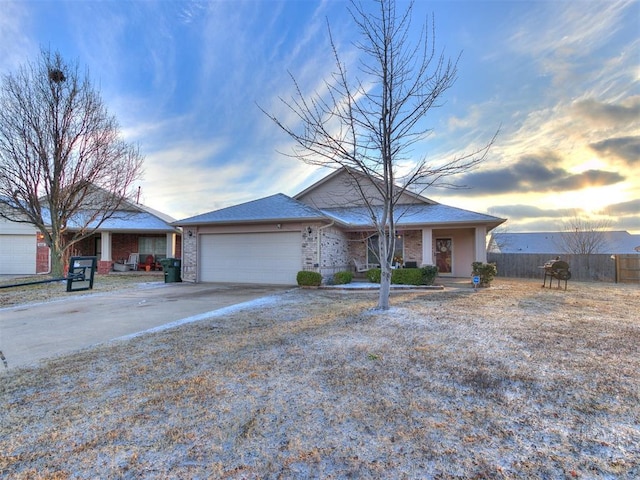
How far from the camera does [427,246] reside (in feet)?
45.0

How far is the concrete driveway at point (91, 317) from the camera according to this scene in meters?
4.85

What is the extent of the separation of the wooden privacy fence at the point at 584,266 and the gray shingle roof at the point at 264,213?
12203 millimetres

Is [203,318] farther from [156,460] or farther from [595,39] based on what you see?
[595,39]

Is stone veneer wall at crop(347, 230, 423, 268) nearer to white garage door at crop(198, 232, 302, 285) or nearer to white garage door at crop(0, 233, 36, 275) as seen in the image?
white garage door at crop(198, 232, 302, 285)

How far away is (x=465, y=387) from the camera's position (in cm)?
321

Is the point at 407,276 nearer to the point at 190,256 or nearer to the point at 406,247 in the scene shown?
the point at 406,247

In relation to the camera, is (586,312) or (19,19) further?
(19,19)

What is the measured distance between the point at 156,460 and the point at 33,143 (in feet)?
51.6

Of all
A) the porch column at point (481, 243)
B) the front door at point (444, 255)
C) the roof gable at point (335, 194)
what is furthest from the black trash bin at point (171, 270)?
the porch column at point (481, 243)

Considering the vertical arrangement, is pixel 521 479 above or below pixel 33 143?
below

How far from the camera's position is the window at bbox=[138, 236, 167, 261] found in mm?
20078

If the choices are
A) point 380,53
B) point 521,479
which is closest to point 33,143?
point 380,53

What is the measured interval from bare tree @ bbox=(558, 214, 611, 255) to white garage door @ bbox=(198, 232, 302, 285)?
63.5ft

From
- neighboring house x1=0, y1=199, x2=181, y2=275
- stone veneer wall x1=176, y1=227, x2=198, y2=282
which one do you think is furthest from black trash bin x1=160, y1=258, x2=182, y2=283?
neighboring house x1=0, y1=199, x2=181, y2=275
